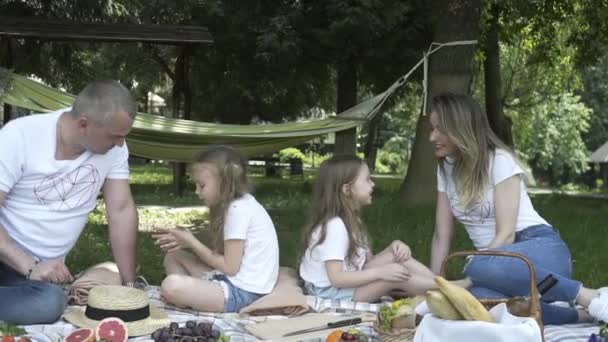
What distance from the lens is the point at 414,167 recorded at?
24.4 ft

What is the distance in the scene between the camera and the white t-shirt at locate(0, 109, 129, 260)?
106 inches

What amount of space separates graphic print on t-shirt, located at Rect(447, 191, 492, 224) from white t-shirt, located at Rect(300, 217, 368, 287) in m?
0.43

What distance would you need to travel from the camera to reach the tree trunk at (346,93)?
8.45 m

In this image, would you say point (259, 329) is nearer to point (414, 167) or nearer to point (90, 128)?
point (90, 128)

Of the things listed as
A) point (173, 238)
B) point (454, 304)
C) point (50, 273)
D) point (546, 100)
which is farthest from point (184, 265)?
point (546, 100)

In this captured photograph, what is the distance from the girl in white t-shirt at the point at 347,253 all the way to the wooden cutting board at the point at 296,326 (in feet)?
0.69

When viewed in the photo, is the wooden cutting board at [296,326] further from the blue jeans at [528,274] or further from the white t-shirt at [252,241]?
the blue jeans at [528,274]

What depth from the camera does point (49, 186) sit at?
2.72 meters

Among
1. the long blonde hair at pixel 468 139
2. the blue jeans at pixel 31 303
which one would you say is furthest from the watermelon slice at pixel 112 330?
the long blonde hair at pixel 468 139

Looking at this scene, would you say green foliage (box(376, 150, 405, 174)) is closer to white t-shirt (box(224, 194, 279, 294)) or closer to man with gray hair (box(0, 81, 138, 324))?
white t-shirt (box(224, 194, 279, 294))

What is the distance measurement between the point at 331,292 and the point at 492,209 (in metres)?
0.76

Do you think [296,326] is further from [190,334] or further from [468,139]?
→ [468,139]

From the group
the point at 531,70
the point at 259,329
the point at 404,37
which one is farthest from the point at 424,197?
the point at 531,70

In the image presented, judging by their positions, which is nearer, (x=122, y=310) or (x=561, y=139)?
(x=122, y=310)
